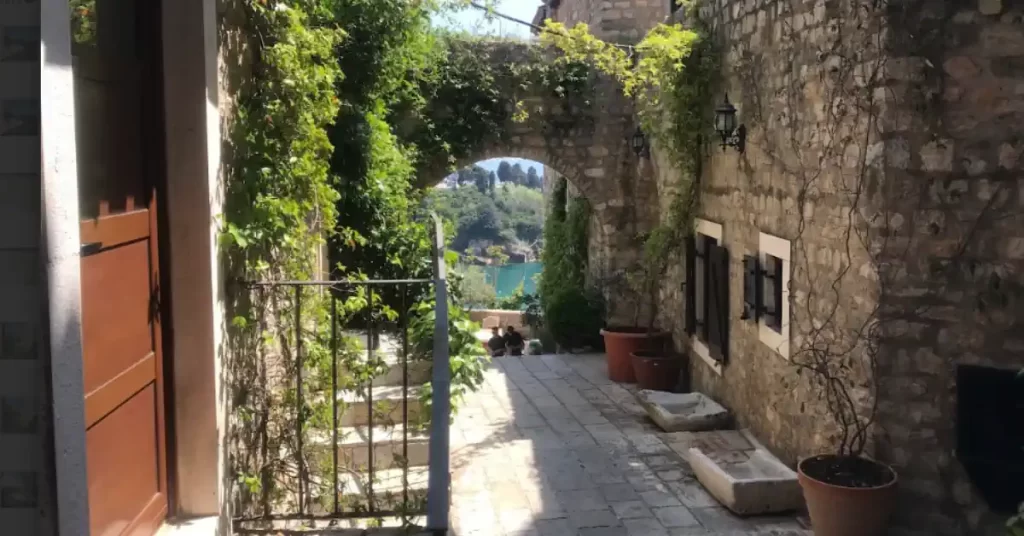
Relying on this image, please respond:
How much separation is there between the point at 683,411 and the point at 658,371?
98 centimetres

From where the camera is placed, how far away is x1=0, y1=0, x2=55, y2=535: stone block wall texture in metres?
1.93

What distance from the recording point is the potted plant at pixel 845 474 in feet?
14.2

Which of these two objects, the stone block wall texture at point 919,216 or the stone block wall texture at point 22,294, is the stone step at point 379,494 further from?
the stone block wall texture at point 919,216

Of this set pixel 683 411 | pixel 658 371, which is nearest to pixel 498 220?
pixel 658 371

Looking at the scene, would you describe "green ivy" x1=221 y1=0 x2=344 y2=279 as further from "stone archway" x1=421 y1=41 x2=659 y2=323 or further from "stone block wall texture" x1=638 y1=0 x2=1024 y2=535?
"stone archway" x1=421 y1=41 x2=659 y2=323

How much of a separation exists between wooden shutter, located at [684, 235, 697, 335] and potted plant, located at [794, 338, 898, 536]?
2808 millimetres

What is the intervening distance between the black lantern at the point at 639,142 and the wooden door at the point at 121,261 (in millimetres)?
6784

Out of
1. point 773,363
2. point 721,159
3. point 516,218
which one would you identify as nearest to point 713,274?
point 721,159

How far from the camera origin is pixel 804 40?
525cm

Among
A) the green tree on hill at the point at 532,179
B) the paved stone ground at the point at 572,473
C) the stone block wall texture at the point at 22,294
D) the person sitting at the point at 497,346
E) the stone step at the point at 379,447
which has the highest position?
the green tree on hill at the point at 532,179


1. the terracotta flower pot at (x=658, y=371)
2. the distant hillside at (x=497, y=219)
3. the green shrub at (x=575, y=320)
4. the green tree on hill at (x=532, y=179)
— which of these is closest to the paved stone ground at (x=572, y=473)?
the terracotta flower pot at (x=658, y=371)

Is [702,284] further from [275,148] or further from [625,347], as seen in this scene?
[275,148]

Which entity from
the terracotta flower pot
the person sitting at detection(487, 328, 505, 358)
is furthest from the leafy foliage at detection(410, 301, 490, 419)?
the person sitting at detection(487, 328, 505, 358)

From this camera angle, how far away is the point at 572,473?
19.1ft
